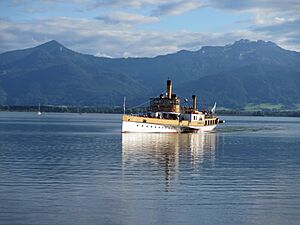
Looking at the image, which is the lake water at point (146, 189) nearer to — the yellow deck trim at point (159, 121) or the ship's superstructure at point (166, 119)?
the yellow deck trim at point (159, 121)

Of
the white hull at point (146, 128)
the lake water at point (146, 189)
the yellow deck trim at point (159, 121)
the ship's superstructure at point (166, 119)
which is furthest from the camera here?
the ship's superstructure at point (166, 119)

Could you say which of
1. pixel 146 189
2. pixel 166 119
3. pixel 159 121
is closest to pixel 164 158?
pixel 146 189

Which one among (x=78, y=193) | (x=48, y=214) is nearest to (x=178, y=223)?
(x=48, y=214)

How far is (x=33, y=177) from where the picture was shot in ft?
152

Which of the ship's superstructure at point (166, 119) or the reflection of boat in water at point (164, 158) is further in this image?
the ship's superstructure at point (166, 119)

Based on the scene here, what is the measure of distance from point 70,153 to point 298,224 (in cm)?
4360

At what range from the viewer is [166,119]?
125750 mm

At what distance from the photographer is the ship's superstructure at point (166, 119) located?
119 meters

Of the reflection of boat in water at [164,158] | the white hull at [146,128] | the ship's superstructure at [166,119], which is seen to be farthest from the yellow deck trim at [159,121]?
the reflection of boat in water at [164,158]

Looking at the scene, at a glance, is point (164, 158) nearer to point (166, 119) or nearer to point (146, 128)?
point (146, 128)

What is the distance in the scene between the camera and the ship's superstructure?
119 m

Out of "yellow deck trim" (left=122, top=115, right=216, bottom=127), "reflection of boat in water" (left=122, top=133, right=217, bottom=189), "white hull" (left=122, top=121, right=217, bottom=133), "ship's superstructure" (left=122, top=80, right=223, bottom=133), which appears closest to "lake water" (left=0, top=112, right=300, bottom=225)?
"reflection of boat in water" (left=122, top=133, right=217, bottom=189)

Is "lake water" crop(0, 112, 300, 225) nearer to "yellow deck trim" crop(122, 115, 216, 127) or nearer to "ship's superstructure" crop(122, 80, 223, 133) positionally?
"yellow deck trim" crop(122, 115, 216, 127)

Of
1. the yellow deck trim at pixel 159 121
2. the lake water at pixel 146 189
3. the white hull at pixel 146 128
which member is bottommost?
the lake water at pixel 146 189
